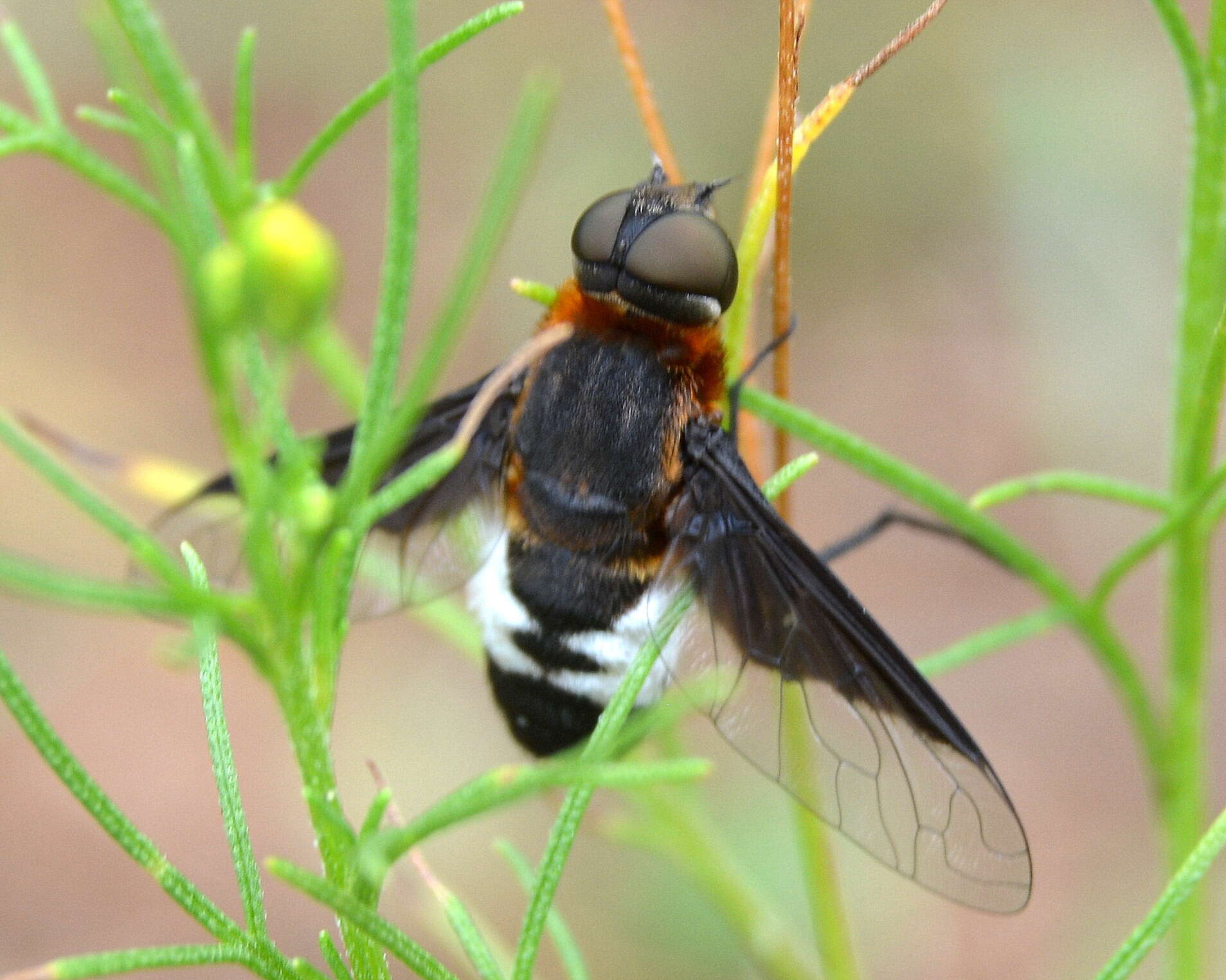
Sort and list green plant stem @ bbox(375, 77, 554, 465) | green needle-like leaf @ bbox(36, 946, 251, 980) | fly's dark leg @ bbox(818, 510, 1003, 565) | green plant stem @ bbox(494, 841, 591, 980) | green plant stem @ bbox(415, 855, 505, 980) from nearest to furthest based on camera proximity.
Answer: green plant stem @ bbox(375, 77, 554, 465) < green needle-like leaf @ bbox(36, 946, 251, 980) < green plant stem @ bbox(415, 855, 505, 980) < green plant stem @ bbox(494, 841, 591, 980) < fly's dark leg @ bbox(818, 510, 1003, 565)

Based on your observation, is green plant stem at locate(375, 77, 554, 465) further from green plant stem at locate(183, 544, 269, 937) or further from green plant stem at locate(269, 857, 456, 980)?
green plant stem at locate(183, 544, 269, 937)

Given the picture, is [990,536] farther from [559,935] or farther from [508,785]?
[508,785]

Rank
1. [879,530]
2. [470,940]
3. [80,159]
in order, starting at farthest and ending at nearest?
[879,530] → [80,159] → [470,940]

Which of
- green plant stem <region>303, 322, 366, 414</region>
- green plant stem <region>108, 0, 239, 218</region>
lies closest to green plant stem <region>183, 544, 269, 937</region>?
green plant stem <region>108, 0, 239, 218</region>

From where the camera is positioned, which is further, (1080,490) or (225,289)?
(1080,490)

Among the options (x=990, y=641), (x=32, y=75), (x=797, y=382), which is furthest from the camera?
(x=797, y=382)

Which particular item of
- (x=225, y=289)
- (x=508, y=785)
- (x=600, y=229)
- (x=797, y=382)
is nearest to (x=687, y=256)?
(x=600, y=229)

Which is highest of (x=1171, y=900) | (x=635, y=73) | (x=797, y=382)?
(x=797, y=382)
